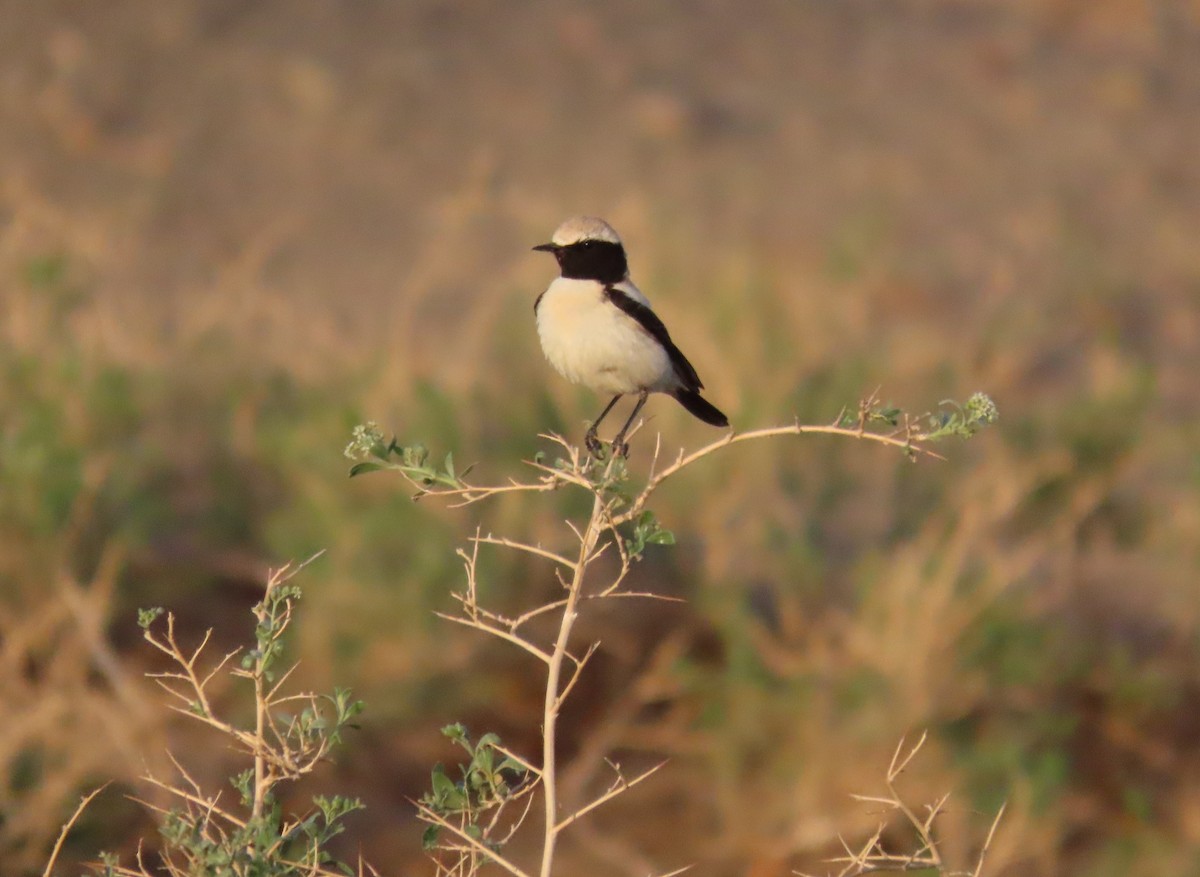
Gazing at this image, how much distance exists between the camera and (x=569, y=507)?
6.39 metres

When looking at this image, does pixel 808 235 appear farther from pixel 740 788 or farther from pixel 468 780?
pixel 468 780

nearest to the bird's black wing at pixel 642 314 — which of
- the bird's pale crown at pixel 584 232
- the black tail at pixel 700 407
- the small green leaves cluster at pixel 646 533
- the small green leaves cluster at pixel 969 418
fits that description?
the bird's pale crown at pixel 584 232

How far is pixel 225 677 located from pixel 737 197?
24.2 feet

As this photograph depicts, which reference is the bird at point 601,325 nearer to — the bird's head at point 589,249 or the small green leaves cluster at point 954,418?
the bird's head at point 589,249

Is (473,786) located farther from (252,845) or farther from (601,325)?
(601,325)

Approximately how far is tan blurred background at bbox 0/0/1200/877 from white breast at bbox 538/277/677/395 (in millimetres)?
1941

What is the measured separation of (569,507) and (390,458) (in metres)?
3.71

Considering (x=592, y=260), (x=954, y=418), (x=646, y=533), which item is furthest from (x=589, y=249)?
(x=954, y=418)

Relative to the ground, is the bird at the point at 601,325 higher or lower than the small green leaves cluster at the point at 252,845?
higher

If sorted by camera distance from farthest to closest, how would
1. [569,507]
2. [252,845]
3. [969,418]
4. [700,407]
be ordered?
[569,507] < [700,407] < [252,845] < [969,418]

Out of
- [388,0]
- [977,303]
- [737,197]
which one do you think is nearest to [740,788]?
[977,303]

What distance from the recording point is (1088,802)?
6492mm

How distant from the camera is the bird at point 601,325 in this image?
12.3 feet

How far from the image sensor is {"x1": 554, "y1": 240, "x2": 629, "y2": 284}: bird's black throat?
12.7ft
